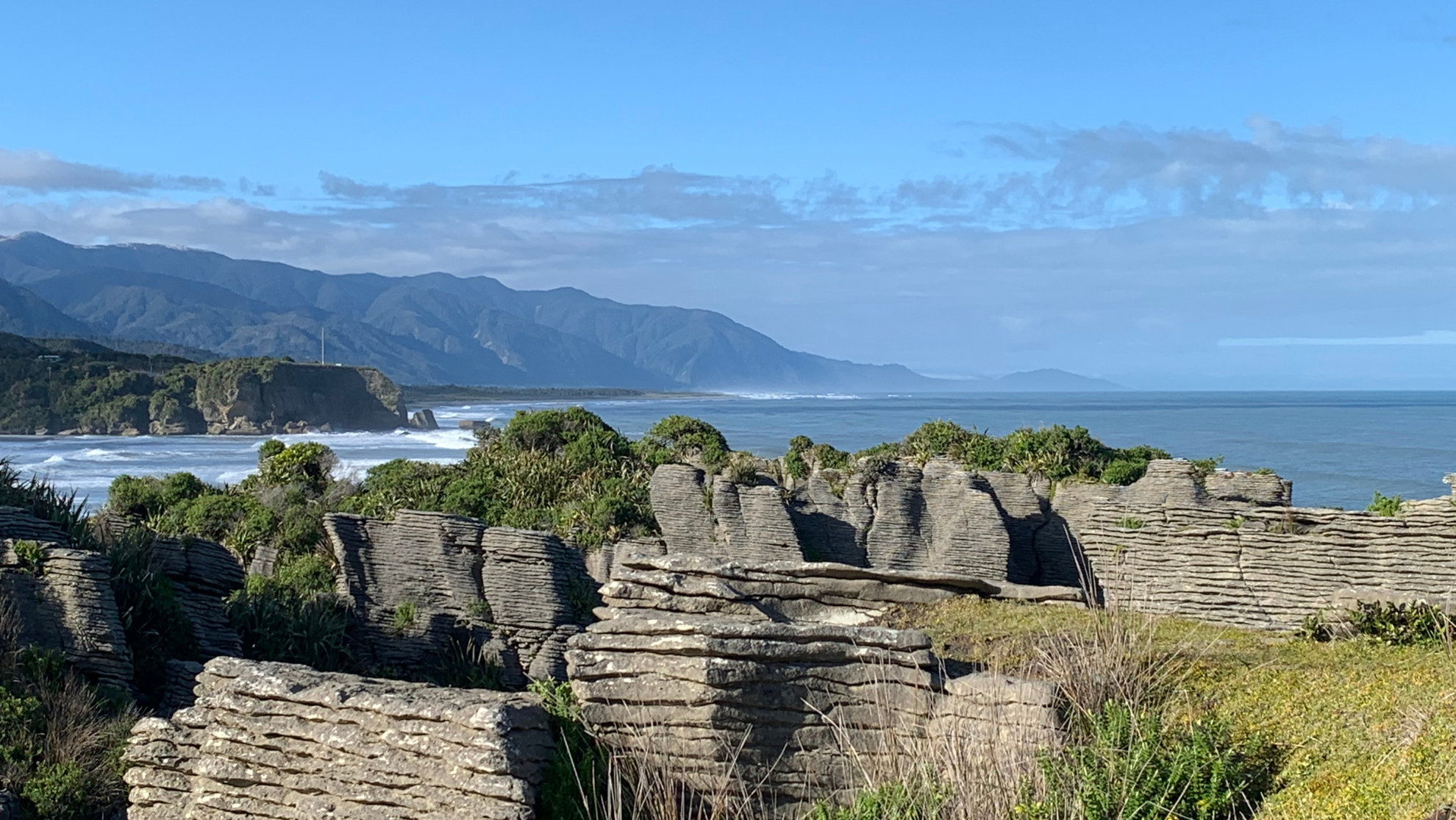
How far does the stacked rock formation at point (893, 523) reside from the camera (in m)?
23.5

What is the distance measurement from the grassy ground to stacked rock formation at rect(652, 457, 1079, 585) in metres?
11.6

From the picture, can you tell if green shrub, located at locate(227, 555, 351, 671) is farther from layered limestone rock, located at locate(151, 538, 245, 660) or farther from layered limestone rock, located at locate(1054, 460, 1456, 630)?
layered limestone rock, located at locate(1054, 460, 1456, 630)

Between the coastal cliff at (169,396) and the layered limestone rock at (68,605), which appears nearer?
the layered limestone rock at (68,605)

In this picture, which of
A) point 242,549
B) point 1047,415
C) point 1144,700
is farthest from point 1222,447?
point 1144,700

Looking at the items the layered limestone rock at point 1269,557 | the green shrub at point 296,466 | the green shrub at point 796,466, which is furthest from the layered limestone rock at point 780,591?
the green shrub at point 296,466

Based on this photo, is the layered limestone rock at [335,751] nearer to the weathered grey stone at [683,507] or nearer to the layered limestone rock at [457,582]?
the layered limestone rock at [457,582]

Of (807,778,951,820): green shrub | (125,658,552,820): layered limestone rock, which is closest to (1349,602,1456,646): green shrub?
(807,778,951,820): green shrub

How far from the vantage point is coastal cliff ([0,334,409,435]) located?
10206cm

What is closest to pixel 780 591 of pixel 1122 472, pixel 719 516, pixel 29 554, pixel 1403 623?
pixel 1403 623

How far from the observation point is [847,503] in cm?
2611

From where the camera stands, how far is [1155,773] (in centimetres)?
698

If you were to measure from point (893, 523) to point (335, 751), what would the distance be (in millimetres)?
17368

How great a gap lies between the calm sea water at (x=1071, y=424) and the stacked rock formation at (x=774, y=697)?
171 ft

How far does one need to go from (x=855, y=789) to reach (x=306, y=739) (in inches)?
142
